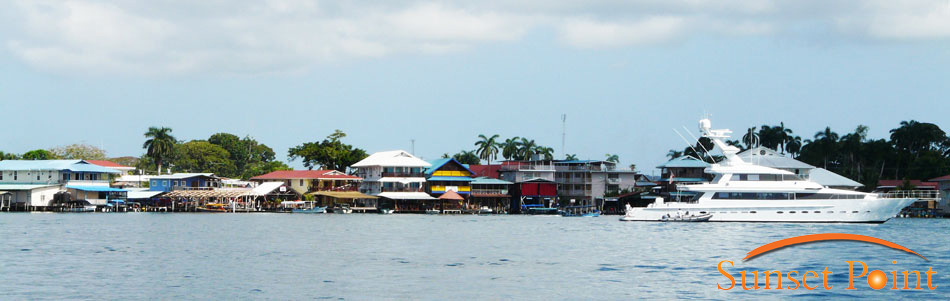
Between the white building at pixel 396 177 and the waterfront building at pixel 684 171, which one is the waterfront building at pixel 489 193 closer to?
the white building at pixel 396 177

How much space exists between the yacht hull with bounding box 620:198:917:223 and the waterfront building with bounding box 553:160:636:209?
110 feet

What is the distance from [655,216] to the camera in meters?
63.5

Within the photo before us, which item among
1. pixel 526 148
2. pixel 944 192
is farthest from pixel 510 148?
pixel 944 192

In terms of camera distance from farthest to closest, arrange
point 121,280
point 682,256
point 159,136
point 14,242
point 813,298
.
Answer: point 159,136
point 14,242
point 682,256
point 121,280
point 813,298

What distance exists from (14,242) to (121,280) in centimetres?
1685

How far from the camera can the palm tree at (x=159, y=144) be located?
104 meters

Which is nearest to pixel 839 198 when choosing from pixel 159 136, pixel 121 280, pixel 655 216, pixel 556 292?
pixel 655 216

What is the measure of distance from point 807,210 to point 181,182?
60.7 m

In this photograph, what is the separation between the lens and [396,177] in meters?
90.5

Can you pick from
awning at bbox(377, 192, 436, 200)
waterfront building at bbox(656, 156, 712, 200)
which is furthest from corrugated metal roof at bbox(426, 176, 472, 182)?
waterfront building at bbox(656, 156, 712, 200)

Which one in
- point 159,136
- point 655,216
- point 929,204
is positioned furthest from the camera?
point 159,136

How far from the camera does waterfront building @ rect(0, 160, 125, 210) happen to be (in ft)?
278

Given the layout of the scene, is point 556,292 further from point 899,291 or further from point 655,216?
point 655,216

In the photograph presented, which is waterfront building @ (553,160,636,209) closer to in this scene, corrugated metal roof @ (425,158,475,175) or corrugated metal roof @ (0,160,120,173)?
corrugated metal roof @ (425,158,475,175)
